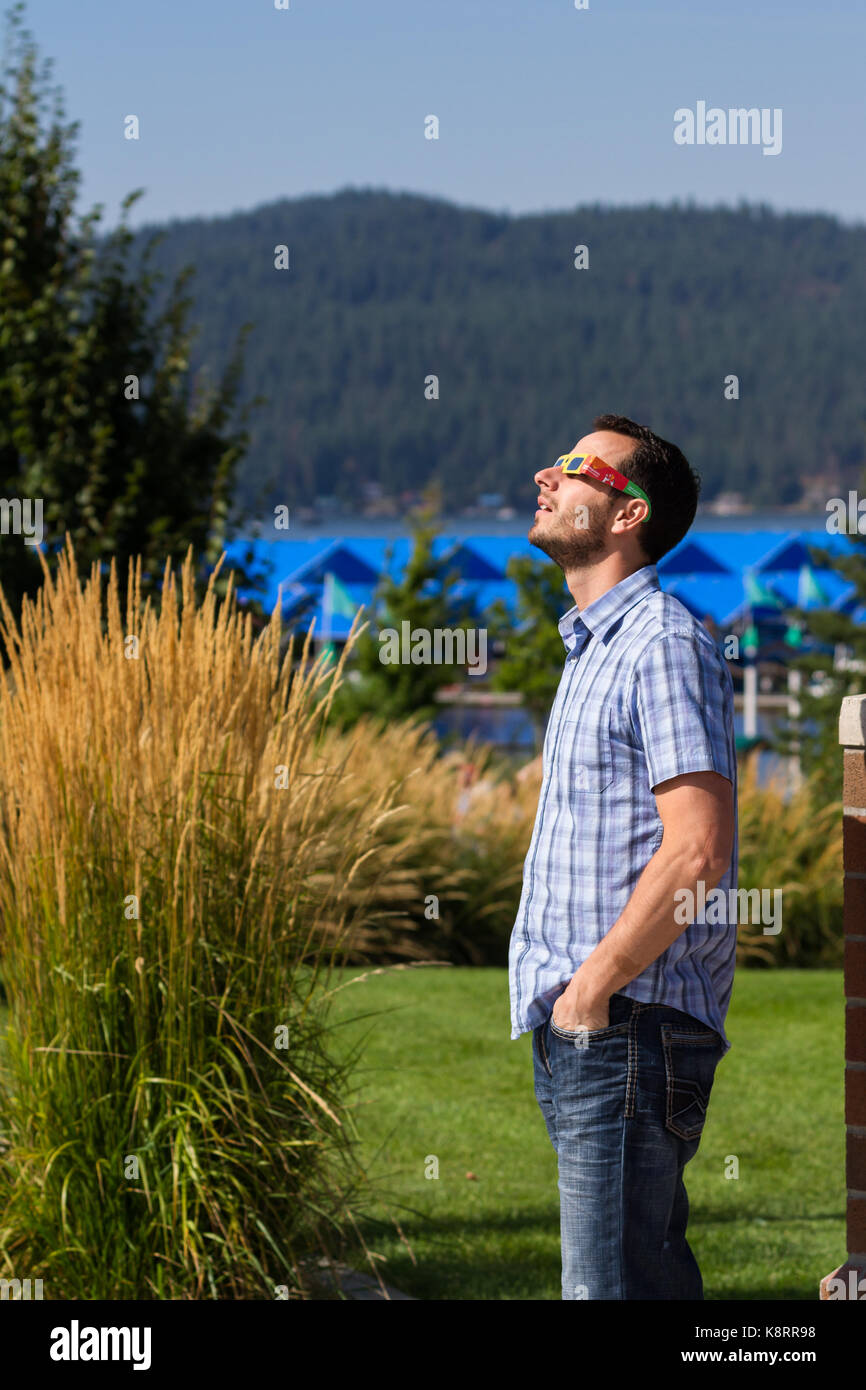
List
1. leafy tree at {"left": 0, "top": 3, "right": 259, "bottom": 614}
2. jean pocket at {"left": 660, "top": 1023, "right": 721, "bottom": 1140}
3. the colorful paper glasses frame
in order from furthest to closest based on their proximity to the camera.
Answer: leafy tree at {"left": 0, "top": 3, "right": 259, "bottom": 614}
the colorful paper glasses frame
jean pocket at {"left": 660, "top": 1023, "right": 721, "bottom": 1140}

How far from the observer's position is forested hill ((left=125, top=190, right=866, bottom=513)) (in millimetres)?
151000

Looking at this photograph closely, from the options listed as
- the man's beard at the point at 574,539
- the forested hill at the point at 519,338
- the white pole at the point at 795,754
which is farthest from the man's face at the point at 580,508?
the forested hill at the point at 519,338

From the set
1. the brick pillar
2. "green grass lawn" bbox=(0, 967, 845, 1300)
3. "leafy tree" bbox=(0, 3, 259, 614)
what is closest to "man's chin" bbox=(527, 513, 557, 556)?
the brick pillar

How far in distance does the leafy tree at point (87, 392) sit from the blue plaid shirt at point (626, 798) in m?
4.68

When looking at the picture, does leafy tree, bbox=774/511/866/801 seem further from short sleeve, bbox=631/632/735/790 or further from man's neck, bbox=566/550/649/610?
short sleeve, bbox=631/632/735/790

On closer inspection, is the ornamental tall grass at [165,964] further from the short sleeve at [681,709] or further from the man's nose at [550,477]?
the short sleeve at [681,709]

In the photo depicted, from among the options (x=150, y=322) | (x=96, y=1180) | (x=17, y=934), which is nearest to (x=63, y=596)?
(x=17, y=934)

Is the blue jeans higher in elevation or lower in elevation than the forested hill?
lower

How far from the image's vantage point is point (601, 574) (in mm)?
2598

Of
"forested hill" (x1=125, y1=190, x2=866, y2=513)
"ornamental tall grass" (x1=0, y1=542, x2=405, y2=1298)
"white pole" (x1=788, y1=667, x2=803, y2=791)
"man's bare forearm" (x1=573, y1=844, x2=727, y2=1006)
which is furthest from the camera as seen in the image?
"forested hill" (x1=125, y1=190, x2=866, y2=513)

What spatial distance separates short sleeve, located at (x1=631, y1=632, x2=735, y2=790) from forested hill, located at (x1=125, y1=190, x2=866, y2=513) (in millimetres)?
139126

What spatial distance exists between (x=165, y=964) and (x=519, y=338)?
171 meters

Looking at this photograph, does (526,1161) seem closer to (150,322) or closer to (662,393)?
(150,322)

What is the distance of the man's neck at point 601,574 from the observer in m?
2.59
